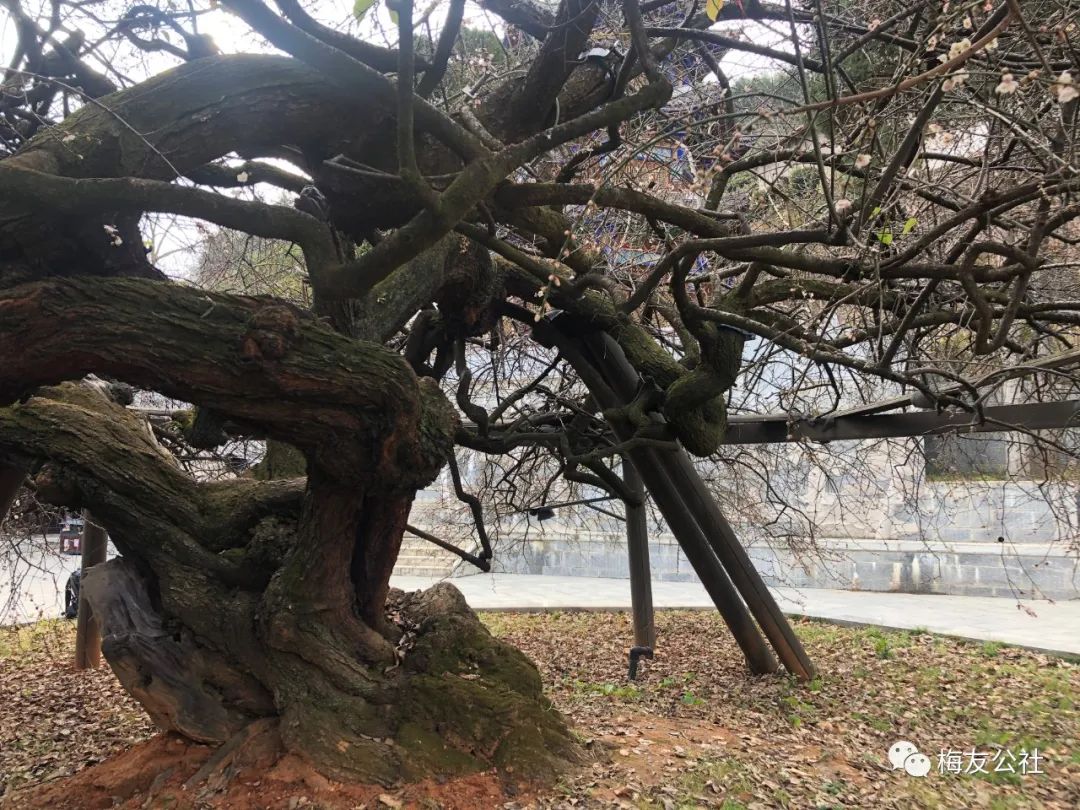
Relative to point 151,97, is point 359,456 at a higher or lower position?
lower

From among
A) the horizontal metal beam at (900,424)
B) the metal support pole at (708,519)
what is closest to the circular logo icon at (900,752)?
the metal support pole at (708,519)

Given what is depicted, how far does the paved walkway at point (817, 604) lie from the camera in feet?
27.7

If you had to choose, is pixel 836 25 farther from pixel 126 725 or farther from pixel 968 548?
pixel 968 548

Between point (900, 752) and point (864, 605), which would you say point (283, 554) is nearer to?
point (900, 752)

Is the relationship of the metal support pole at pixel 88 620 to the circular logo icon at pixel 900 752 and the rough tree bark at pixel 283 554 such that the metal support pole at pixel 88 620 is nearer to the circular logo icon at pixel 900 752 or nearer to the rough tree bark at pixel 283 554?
the rough tree bark at pixel 283 554

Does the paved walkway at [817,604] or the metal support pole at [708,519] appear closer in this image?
the metal support pole at [708,519]

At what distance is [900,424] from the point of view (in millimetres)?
5941

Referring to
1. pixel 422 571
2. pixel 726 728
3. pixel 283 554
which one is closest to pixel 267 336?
pixel 283 554

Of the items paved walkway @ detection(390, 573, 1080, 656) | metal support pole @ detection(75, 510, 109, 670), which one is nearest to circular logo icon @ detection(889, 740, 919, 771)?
paved walkway @ detection(390, 573, 1080, 656)

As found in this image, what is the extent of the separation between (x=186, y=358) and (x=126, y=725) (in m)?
3.96

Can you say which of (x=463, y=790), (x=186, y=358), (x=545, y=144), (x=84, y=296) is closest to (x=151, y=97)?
(x=84, y=296)

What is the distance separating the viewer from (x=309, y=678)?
3.53m

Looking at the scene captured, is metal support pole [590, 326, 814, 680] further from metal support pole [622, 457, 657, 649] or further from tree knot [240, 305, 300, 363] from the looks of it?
tree knot [240, 305, 300, 363]

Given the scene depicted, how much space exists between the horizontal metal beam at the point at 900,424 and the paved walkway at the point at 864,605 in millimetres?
2485
